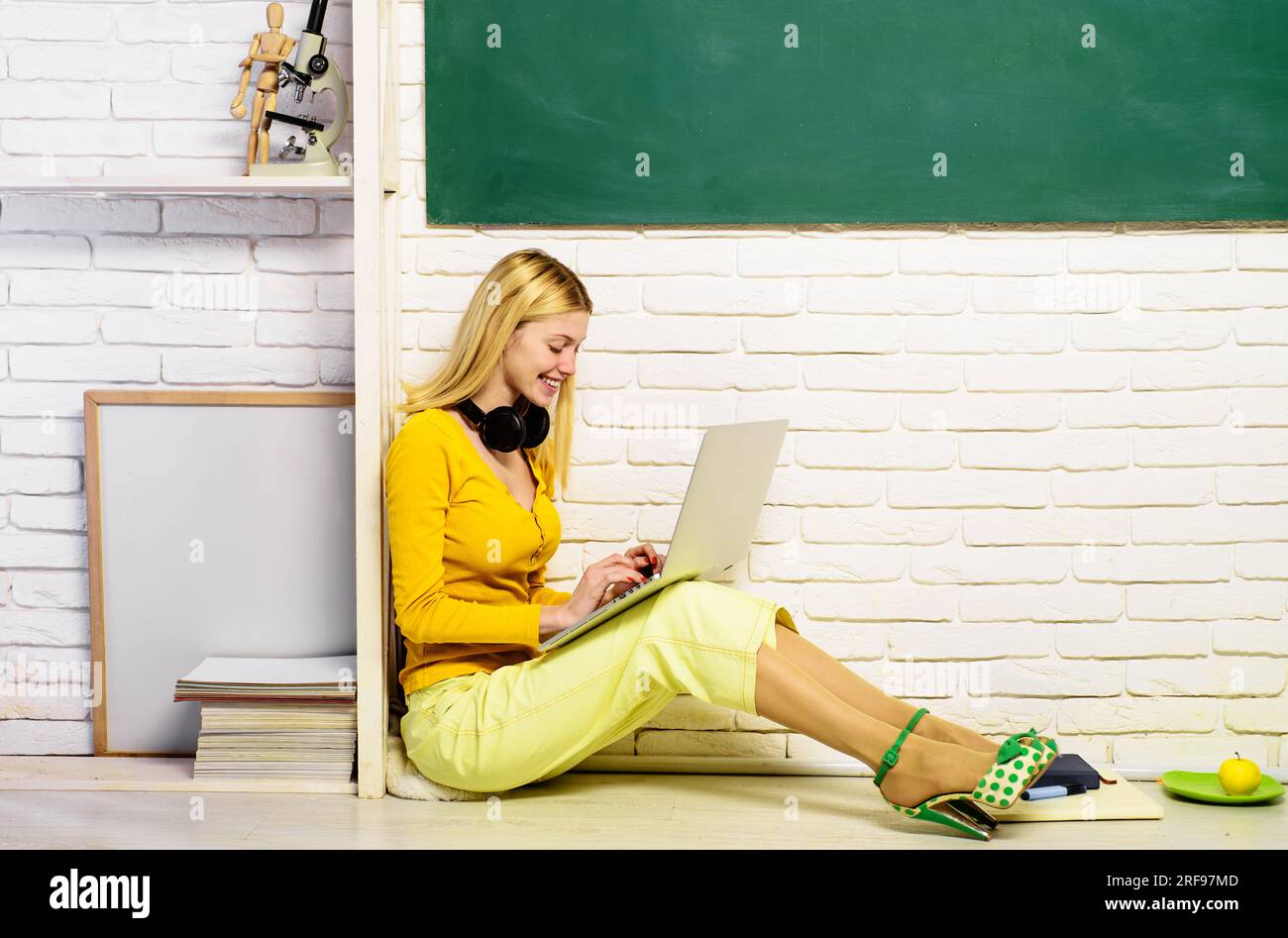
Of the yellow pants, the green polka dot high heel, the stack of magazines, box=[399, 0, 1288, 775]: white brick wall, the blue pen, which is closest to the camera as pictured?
the green polka dot high heel

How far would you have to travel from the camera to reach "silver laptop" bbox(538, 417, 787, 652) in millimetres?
1942

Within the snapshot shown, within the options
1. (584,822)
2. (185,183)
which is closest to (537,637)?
(584,822)

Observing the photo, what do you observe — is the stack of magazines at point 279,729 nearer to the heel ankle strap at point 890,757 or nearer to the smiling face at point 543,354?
the smiling face at point 543,354

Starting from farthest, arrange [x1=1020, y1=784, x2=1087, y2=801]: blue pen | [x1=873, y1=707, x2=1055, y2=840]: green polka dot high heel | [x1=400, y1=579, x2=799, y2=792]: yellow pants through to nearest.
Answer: [x1=1020, y1=784, x2=1087, y2=801]: blue pen
[x1=400, y1=579, x2=799, y2=792]: yellow pants
[x1=873, y1=707, x2=1055, y2=840]: green polka dot high heel

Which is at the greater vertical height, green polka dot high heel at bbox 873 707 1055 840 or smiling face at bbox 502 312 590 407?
smiling face at bbox 502 312 590 407

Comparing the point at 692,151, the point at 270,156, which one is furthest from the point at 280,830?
the point at 692,151

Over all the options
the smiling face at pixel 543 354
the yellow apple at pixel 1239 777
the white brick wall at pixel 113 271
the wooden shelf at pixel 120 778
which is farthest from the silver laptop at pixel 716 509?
the yellow apple at pixel 1239 777

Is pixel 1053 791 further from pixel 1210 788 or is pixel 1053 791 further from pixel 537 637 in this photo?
→ pixel 537 637

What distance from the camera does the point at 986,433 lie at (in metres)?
2.40

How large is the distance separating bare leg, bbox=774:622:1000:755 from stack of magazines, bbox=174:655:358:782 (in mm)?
806

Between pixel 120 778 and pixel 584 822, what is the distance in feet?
2.97

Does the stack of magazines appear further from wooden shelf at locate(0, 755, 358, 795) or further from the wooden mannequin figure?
the wooden mannequin figure

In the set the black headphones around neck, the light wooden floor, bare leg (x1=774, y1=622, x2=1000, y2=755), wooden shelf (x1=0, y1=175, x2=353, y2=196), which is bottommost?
the light wooden floor

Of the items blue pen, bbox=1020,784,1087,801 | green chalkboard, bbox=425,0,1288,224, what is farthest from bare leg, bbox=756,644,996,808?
green chalkboard, bbox=425,0,1288,224
